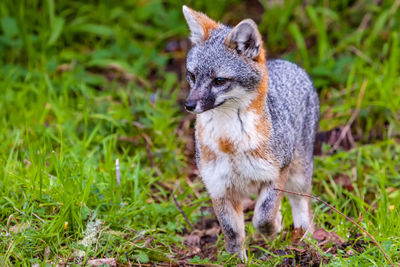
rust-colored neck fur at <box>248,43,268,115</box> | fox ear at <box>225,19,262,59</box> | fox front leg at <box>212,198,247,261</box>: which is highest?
fox ear at <box>225,19,262,59</box>

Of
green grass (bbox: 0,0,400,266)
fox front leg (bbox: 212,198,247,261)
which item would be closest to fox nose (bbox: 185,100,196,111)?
fox front leg (bbox: 212,198,247,261)

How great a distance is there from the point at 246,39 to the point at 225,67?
28cm

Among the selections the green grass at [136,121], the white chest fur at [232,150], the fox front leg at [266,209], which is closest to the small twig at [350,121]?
the green grass at [136,121]

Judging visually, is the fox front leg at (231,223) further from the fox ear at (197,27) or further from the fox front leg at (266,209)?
the fox ear at (197,27)

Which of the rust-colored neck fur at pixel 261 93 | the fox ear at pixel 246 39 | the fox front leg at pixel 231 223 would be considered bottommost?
the fox front leg at pixel 231 223

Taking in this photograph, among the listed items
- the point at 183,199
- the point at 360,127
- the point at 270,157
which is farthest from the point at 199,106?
the point at 360,127

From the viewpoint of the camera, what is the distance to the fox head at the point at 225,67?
175 inches

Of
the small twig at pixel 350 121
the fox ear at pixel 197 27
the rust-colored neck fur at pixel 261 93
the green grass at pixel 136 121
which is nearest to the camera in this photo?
the rust-colored neck fur at pixel 261 93

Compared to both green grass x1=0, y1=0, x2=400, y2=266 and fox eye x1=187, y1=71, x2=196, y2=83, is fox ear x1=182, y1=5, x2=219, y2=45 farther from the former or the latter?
green grass x1=0, y1=0, x2=400, y2=266

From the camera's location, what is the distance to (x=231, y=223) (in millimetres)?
4965

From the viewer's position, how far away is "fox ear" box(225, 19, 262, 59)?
4.56 metres

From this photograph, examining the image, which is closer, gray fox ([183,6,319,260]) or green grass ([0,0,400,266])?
gray fox ([183,6,319,260])

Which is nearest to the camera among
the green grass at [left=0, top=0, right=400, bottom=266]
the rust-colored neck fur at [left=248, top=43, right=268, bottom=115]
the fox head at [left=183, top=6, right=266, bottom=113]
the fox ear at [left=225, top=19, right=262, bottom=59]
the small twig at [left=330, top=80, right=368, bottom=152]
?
the fox head at [left=183, top=6, right=266, bottom=113]

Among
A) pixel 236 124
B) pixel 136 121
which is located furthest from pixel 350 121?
pixel 236 124
